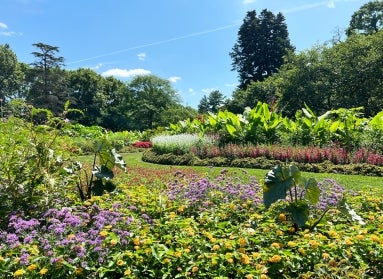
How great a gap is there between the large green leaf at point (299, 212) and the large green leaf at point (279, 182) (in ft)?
0.54

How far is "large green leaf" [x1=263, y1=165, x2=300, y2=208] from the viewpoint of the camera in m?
3.34

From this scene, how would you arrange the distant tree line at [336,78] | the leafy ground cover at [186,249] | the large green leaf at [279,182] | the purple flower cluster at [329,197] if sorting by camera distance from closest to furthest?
1. the leafy ground cover at [186,249]
2. the large green leaf at [279,182]
3. the purple flower cluster at [329,197]
4. the distant tree line at [336,78]

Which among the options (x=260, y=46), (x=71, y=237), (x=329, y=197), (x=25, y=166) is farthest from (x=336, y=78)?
(x=260, y=46)

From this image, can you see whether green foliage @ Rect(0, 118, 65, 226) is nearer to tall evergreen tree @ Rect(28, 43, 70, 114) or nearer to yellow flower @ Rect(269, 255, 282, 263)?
yellow flower @ Rect(269, 255, 282, 263)

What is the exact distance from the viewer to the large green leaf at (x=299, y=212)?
3221 millimetres

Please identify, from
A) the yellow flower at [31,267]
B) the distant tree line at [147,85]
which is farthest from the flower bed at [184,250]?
the distant tree line at [147,85]

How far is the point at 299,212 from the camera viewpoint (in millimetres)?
3316

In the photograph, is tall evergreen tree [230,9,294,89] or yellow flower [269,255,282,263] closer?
yellow flower [269,255,282,263]

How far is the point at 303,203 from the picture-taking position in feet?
11.1

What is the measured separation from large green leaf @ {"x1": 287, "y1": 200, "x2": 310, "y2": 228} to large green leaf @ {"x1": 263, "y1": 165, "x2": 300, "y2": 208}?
0.16 m

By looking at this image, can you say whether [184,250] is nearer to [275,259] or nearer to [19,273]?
[275,259]

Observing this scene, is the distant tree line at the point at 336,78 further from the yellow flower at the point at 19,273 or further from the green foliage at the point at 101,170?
the yellow flower at the point at 19,273

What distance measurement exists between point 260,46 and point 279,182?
4749cm

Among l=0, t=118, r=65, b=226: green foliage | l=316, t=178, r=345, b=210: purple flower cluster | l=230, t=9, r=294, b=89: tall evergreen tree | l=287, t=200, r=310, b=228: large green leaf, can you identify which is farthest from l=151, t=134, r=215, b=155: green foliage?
l=230, t=9, r=294, b=89: tall evergreen tree
